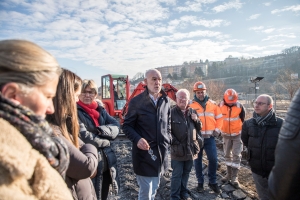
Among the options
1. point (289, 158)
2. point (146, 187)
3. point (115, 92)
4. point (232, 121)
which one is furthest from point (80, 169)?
point (115, 92)

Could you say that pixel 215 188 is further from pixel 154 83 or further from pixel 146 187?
pixel 154 83

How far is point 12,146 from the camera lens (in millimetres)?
653

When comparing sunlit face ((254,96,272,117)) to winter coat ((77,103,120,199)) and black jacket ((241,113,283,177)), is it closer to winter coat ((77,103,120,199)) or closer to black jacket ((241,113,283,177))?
black jacket ((241,113,283,177))

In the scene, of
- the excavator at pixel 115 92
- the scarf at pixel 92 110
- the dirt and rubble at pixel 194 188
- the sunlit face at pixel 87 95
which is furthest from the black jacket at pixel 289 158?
the excavator at pixel 115 92

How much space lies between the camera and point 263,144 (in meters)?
2.89

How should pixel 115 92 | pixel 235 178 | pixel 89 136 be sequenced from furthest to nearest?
pixel 115 92
pixel 235 178
pixel 89 136

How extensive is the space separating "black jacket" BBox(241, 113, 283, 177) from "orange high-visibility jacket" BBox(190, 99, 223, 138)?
4.45 feet

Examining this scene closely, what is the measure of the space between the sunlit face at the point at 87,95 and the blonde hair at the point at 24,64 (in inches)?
67.1

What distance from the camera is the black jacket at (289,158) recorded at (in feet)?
3.63

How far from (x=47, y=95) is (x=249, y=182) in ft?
17.1

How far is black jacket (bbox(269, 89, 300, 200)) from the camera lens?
3.63ft

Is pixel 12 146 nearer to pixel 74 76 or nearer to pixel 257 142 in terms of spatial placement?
pixel 74 76

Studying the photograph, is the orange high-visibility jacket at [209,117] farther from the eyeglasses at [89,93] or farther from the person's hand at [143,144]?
the eyeglasses at [89,93]

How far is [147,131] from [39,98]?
80.6 inches
